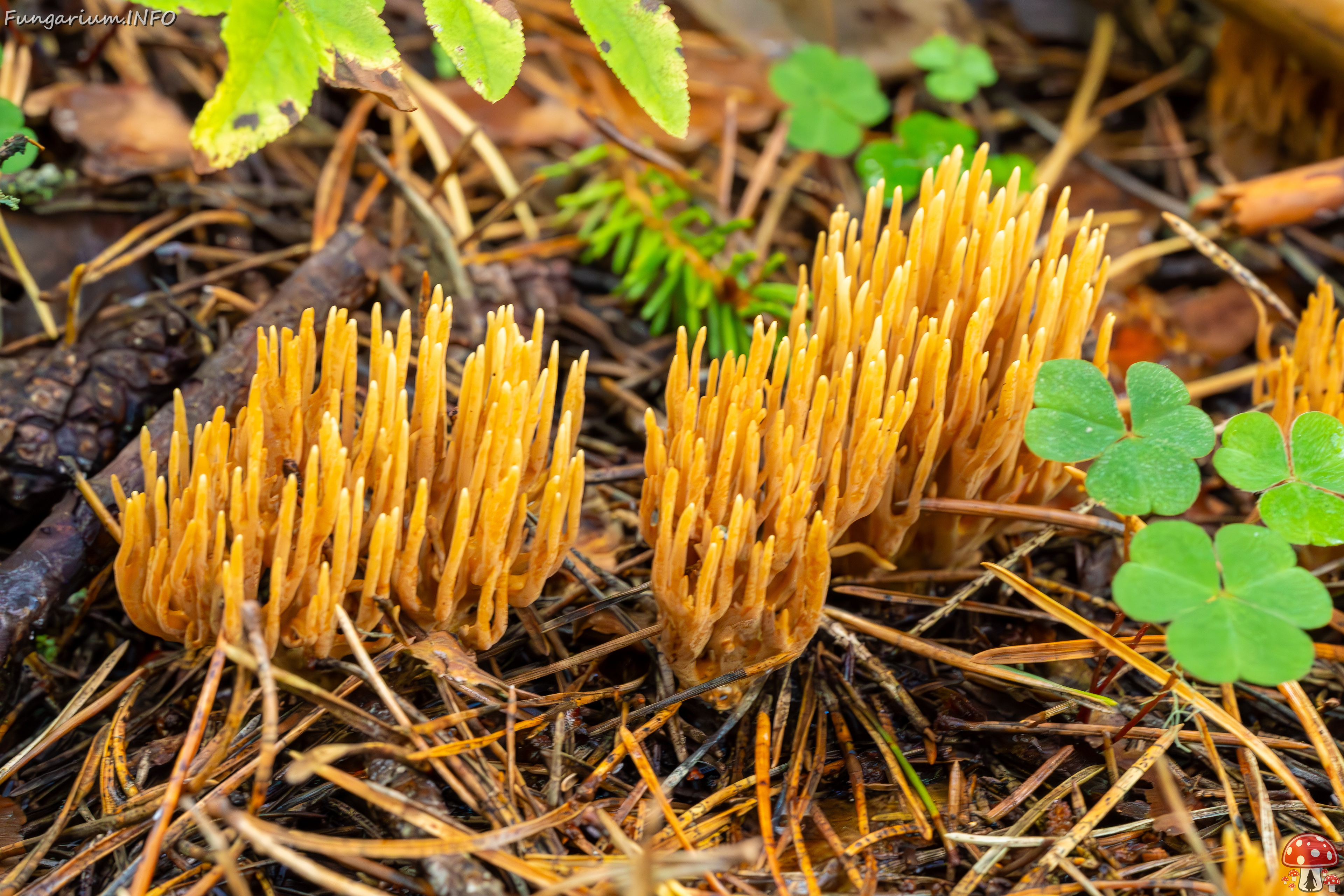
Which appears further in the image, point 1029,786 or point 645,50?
point 645,50

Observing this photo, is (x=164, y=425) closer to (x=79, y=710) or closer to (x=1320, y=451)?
(x=79, y=710)

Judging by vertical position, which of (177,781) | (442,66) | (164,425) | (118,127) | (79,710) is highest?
(442,66)

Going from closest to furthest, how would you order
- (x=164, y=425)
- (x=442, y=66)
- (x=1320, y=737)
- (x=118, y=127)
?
(x=1320, y=737), (x=164, y=425), (x=118, y=127), (x=442, y=66)

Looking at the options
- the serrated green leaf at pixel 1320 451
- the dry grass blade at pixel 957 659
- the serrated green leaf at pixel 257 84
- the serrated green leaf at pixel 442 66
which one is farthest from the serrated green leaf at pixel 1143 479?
the serrated green leaf at pixel 442 66

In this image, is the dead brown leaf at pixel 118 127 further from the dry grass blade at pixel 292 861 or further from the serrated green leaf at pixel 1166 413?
the serrated green leaf at pixel 1166 413

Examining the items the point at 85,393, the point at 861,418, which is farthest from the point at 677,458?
the point at 85,393
